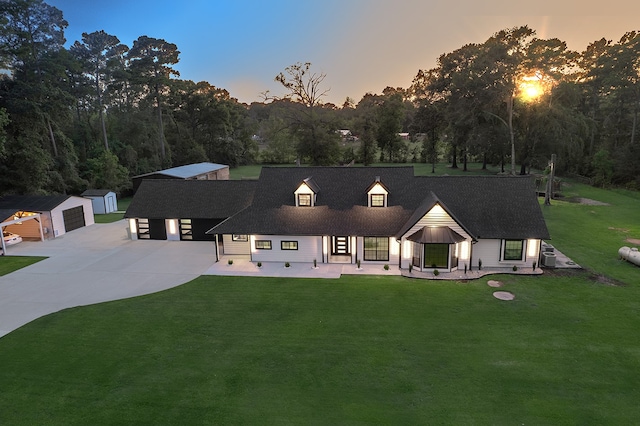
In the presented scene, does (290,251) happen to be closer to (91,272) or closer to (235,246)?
(235,246)

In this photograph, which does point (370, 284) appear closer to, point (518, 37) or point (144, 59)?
point (518, 37)

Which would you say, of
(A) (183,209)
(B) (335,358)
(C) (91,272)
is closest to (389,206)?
(B) (335,358)

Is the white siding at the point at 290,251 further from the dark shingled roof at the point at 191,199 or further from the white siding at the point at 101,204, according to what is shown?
the white siding at the point at 101,204

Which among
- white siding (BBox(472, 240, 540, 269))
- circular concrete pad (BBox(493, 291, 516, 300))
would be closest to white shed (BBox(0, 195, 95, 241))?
white siding (BBox(472, 240, 540, 269))

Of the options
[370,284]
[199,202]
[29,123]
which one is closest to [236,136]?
[29,123]

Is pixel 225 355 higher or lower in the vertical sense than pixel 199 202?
lower

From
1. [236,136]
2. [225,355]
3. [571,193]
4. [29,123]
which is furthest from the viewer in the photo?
[236,136]
